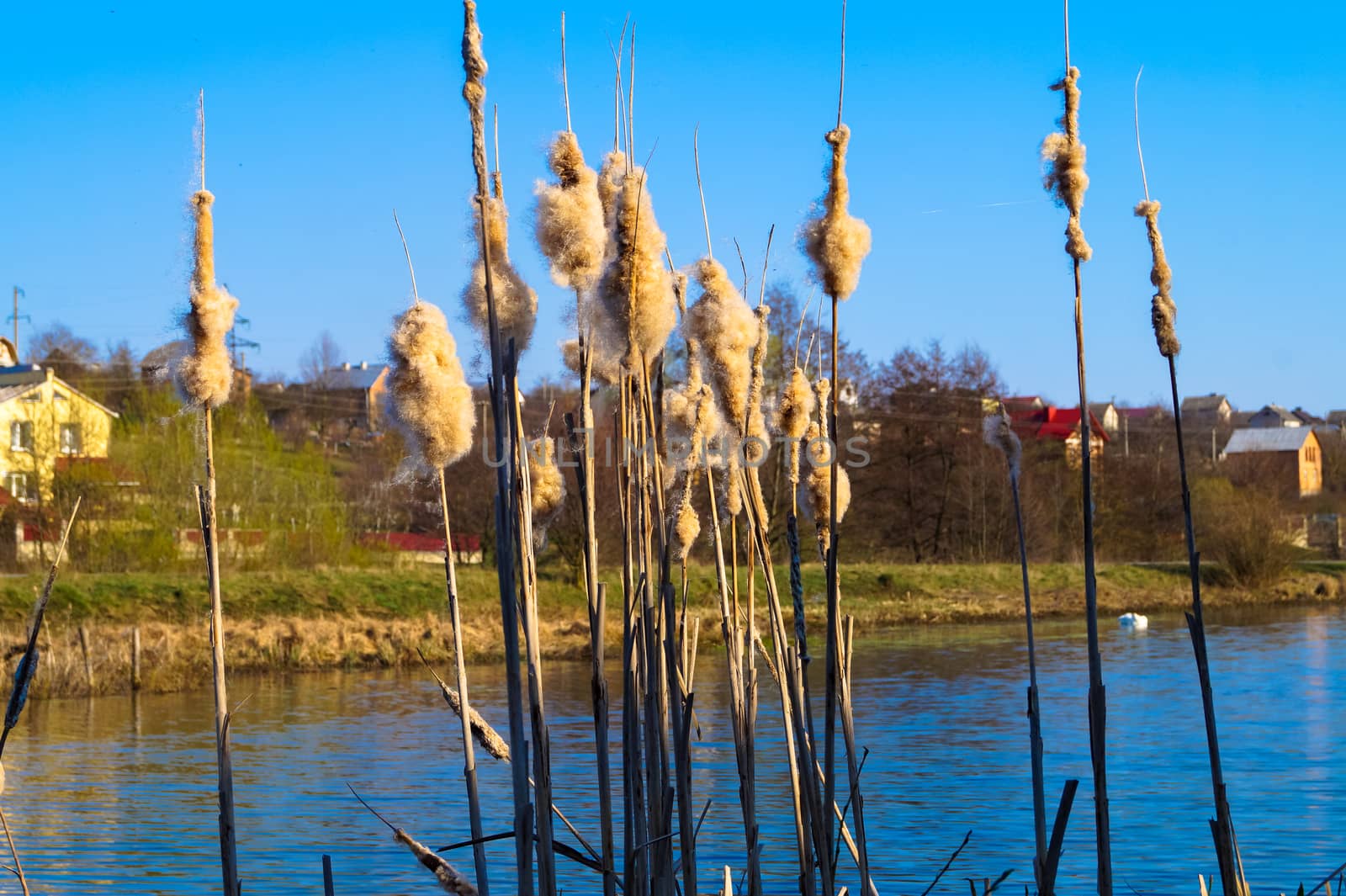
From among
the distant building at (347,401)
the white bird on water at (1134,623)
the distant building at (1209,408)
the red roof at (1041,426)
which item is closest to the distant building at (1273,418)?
the distant building at (1209,408)

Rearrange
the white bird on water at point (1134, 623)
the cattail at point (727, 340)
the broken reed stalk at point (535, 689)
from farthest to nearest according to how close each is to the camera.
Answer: the white bird on water at point (1134, 623) → the cattail at point (727, 340) → the broken reed stalk at point (535, 689)

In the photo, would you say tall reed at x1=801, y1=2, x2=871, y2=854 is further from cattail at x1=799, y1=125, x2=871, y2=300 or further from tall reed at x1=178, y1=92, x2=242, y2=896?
tall reed at x1=178, y1=92, x2=242, y2=896

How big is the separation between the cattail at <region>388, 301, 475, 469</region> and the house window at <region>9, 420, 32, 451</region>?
107 feet

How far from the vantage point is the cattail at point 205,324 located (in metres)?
2.77

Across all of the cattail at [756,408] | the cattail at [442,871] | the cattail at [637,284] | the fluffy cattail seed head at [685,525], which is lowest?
the cattail at [442,871]

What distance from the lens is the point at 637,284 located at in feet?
8.95

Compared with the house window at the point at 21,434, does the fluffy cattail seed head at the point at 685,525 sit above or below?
below

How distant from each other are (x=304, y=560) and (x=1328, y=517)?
3897 centimetres

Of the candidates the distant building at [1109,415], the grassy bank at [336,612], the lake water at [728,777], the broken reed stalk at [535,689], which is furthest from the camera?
the distant building at [1109,415]

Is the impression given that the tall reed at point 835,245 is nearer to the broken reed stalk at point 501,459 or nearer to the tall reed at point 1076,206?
the tall reed at point 1076,206

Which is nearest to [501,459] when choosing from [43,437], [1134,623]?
[1134,623]

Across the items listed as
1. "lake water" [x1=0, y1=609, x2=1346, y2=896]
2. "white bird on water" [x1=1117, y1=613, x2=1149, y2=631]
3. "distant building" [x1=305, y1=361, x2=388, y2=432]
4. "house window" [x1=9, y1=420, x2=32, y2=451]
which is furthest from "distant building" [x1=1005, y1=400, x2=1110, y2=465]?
"distant building" [x1=305, y1=361, x2=388, y2=432]

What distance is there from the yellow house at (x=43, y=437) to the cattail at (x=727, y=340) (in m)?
32.1

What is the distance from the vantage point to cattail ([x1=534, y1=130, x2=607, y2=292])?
102 inches
